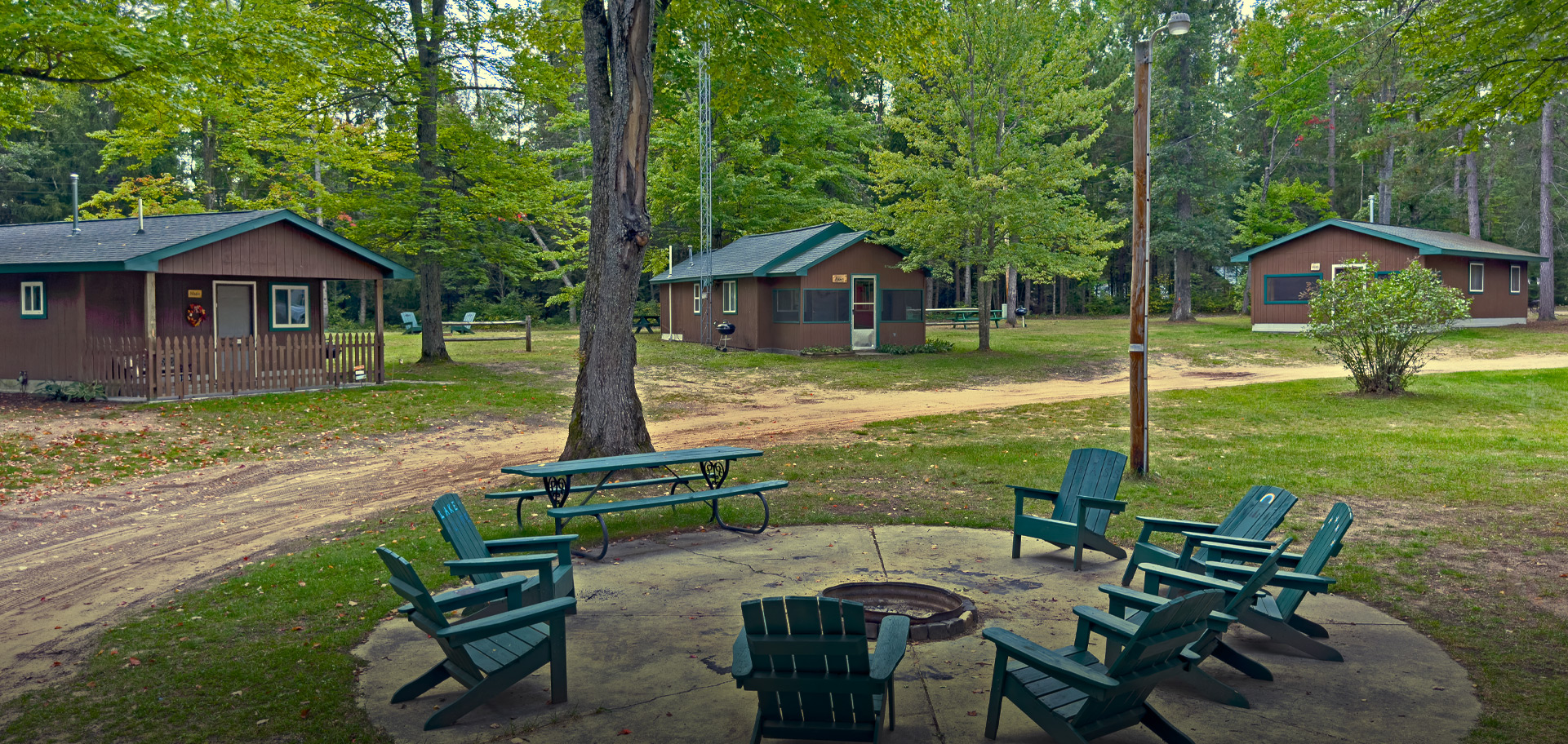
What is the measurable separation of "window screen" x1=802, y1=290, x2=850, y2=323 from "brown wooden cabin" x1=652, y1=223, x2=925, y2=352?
25 millimetres

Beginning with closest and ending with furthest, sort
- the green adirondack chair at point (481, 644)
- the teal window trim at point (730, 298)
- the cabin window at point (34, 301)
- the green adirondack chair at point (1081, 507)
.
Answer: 1. the green adirondack chair at point (481, 644)
2. the green adirondack chair at point (1081, 507)
3. the cabin window at point (34, 301)
4. the teal window trim at point (730, 298)

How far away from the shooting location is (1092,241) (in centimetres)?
3167

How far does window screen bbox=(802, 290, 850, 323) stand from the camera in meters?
29.3

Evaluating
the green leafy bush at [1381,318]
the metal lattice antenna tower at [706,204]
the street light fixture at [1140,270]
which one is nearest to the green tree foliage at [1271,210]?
the metal lattice antenna tower at [706,204]

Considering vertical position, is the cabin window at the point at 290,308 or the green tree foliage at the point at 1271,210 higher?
the green tree foliage at the point at 1271,210

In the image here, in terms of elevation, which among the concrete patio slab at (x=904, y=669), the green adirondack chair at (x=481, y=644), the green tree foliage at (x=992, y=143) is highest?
the green tree foliage at (x=992, y=143)

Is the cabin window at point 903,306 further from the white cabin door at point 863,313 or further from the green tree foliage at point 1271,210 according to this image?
the green tree foliage at point 1271,210

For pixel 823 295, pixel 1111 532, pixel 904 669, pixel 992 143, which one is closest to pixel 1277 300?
pixel 992 143

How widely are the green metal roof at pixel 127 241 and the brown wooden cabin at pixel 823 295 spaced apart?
1139cm

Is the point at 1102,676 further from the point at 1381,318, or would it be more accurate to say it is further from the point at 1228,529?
the point at 1381,318

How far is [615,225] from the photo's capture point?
10.8m

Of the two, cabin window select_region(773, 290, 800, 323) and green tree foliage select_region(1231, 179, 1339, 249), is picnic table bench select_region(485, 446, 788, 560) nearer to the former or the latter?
cabin window select_region(773, 290, 800, 323)

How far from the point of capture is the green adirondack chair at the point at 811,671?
3713 mm

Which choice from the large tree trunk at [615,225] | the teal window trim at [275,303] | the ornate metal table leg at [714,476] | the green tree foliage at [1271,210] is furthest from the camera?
the green tree foliage at [1271,210]
